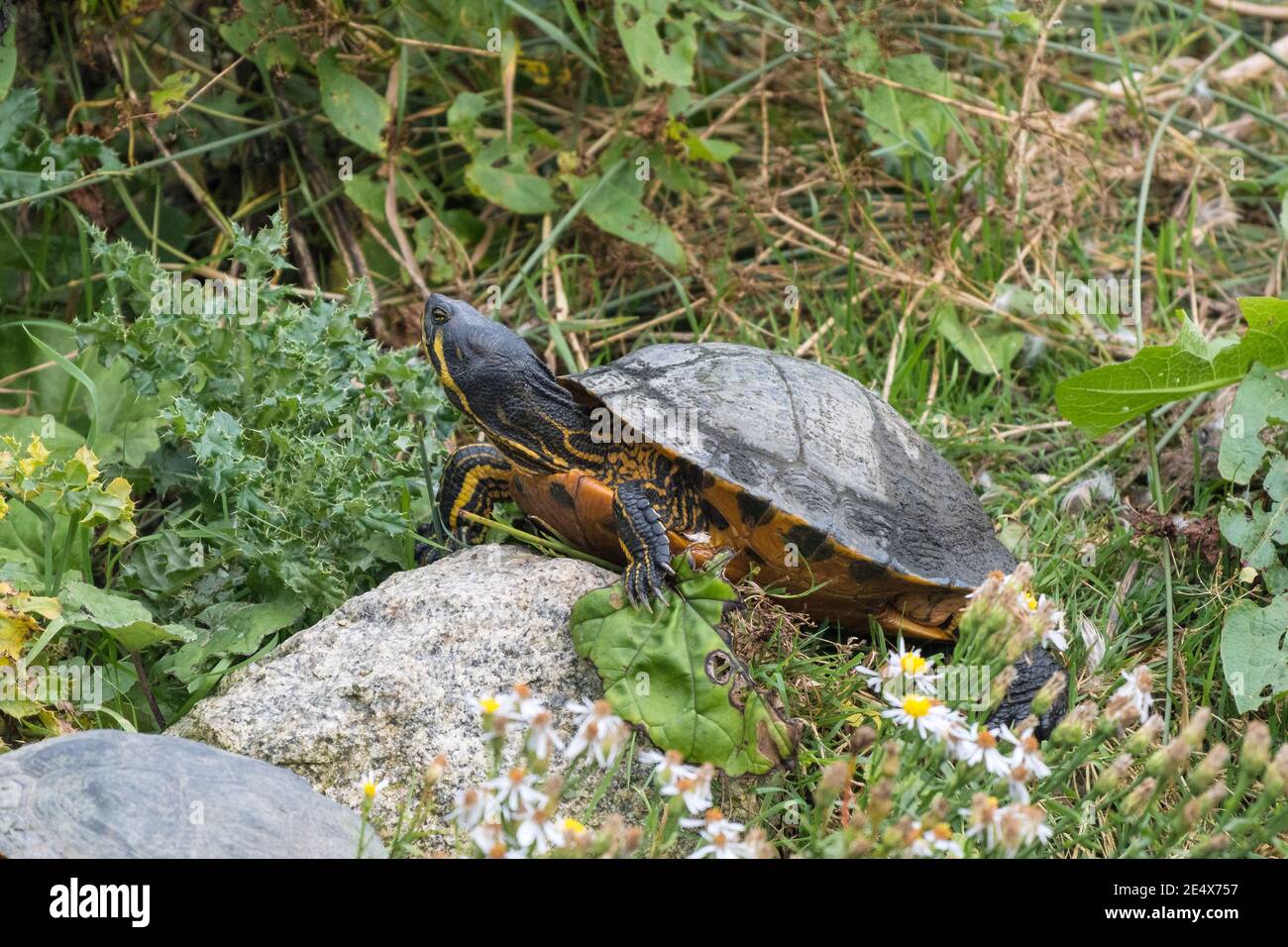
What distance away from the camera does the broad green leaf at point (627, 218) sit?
494cm

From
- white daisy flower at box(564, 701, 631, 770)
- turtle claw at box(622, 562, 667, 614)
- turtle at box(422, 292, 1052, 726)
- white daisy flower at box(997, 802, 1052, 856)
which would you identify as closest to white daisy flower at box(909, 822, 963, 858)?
white daisy flower at box(997, 802, 1052, 856)

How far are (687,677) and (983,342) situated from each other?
2585mm

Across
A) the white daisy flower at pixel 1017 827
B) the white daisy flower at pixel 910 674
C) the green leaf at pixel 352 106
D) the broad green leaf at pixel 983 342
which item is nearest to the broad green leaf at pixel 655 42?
the green leaf at pixel 352 106

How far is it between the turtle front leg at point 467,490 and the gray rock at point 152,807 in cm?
117

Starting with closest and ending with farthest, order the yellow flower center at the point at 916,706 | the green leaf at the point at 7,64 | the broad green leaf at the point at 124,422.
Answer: the yellow flower center at the point at 916,706
the broad green leaf at the point at 124,422
the green leaf at the point at 7,64

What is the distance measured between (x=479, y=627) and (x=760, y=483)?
798 millimetres

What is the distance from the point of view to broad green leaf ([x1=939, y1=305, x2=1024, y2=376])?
15.9 feet

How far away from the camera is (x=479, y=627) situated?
3.10 m

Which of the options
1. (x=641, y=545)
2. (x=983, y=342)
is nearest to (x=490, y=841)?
(x=641, y=545)

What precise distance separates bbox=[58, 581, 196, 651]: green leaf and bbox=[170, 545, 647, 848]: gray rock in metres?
0.23

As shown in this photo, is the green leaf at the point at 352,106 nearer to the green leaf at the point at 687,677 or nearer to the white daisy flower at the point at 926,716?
the green leaf at the point at 687,677

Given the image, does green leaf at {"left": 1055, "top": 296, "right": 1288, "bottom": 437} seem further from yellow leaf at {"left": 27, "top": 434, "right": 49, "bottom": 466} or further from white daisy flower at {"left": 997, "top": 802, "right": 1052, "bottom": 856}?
yellow leaf at {"left": 27, "top": 434, "right": 49, "bottom": 466}

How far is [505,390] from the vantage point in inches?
136

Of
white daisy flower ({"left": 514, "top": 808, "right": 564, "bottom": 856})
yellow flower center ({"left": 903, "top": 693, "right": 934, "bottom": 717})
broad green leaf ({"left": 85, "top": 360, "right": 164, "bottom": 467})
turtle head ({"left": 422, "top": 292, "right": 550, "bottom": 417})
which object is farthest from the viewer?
broad green leaf ({"left": 85, "top": 360, "right": 164, "bottom": 467})
